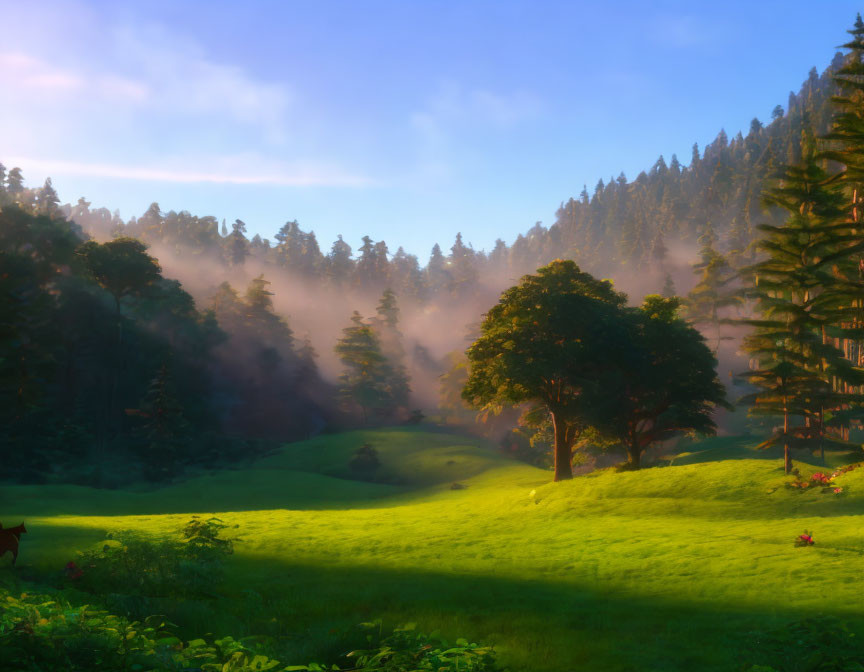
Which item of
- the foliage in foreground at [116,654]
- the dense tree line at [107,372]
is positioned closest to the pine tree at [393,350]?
the dense tree line at [107,372]

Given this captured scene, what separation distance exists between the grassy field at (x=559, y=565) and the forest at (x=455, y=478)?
0.12m

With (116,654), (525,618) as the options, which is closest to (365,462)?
(525,618)

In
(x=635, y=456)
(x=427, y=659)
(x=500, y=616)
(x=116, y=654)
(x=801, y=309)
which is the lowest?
(x=635, y=456)

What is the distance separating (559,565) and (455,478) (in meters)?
38.3

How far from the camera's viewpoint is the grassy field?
10859mm

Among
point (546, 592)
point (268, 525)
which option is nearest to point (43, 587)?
point (546, 592)

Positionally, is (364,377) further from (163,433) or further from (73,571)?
(73,571)

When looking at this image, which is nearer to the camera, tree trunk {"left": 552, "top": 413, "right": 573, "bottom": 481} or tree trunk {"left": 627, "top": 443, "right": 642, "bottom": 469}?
tree trunk {"left": 552, "top": 413, "right": 573, "bottom": 481}

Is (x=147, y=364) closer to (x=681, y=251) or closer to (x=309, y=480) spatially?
(x=309, y=480)

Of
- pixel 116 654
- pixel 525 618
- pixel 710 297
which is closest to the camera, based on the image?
pixel 116 654

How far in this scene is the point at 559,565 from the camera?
16984 millimetres

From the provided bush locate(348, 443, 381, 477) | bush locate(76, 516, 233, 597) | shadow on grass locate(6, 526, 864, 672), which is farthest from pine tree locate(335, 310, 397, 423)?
bush locate(76, 516, 233, 597)

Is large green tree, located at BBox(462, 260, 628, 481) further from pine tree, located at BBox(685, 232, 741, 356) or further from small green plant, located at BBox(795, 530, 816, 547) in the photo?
pine tree, located at BBox(685, 232, 741, 356)

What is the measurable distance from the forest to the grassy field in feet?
0.38
